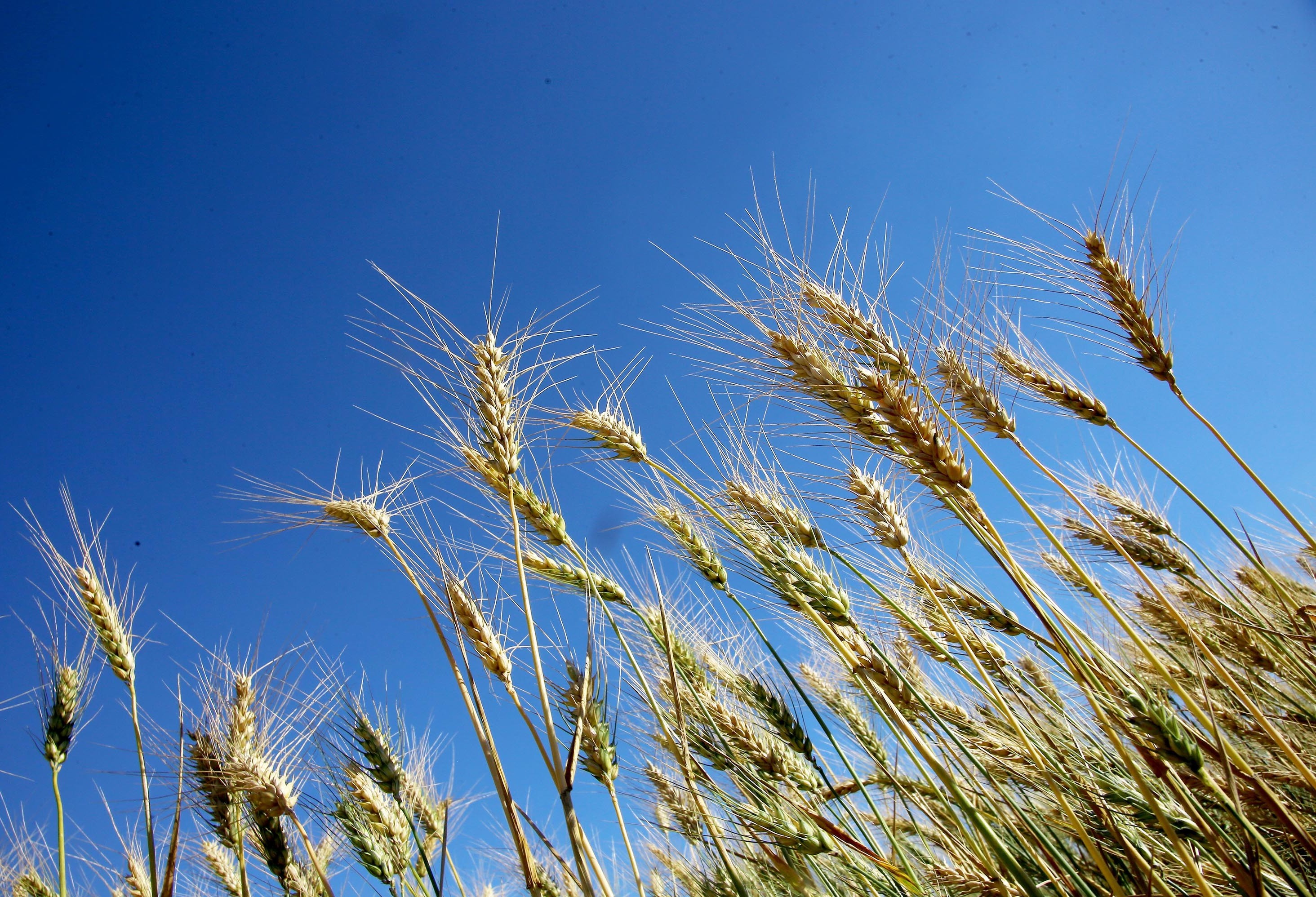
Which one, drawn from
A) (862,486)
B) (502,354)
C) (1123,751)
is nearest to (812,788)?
(862,486)

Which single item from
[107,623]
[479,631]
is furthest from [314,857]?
[107,623]

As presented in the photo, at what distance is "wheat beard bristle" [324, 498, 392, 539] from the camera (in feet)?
6.07

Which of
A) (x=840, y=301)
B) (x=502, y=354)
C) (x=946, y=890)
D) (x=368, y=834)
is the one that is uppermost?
(x=502, y=354)

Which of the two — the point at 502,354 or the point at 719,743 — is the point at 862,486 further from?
the point at 502,354

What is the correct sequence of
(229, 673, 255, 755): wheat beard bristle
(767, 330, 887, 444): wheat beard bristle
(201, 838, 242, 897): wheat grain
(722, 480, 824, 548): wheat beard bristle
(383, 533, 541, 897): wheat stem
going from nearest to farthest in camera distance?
1. (383, 533, 541, 897): wheat stem
2. (767, 330, 887, 444): wheat beard bristle
3. (229, 673, 255, 755): wheat beard bristle
4. (722, 480, 824, 548): wheat beard bristle
5. (201, 838, 242, 897): wheat grain

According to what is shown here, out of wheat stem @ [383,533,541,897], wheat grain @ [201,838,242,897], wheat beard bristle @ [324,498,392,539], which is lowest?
wheat stem @ [383,533,541,897]

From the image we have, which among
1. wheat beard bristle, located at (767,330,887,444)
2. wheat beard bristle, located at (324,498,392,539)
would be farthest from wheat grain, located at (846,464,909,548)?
wheat beard bristle, located at (324,498,392,539)

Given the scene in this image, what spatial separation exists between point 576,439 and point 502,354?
36 cm

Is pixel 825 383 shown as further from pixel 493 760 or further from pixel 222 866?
pixel 222 866

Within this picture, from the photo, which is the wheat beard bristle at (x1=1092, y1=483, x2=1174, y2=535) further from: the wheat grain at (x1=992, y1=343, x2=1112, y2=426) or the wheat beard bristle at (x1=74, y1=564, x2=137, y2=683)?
the wheat beard bristle at (x1=74, y1=564, x2=137, y2=683)

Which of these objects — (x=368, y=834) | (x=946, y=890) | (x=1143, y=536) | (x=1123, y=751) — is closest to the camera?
(x=1123, y=751)

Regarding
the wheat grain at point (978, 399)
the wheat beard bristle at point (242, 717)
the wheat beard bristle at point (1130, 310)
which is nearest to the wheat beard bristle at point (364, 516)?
the wheat beard bristle at point (242, 717)

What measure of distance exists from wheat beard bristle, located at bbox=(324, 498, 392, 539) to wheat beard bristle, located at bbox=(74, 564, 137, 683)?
89cm

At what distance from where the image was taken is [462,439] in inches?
73.2
